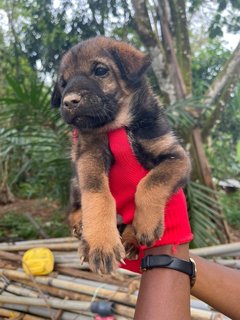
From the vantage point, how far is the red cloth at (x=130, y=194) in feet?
7.06

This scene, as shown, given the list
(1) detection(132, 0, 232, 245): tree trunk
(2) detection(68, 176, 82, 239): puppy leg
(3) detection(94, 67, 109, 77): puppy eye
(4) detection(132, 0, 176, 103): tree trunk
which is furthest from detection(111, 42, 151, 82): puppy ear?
(4) detection(132, 0, 176, 103): tree trunk

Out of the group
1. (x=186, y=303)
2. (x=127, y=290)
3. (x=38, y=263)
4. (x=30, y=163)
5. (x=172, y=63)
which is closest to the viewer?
(x=186, y=303)

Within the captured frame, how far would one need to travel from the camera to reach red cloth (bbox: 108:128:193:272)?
7.06 ft

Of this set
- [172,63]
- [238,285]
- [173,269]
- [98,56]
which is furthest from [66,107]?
[172,63]

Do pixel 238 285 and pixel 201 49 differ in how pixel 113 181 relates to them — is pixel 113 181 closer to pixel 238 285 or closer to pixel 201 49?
pixel 238 285

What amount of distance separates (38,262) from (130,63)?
258 centimetres

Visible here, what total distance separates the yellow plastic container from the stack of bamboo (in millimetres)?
62

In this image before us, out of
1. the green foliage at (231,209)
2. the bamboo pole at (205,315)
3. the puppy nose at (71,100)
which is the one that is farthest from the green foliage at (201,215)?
the puppy nose at (71,100)

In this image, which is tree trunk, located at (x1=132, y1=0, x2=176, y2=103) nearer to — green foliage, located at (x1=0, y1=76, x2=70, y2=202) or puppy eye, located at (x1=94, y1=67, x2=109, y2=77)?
green foliage, located at (x1=0, y1=76, x2=70, y2=202)

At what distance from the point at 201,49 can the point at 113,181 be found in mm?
5135

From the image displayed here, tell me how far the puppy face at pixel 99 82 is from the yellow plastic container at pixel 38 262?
2.23 metres

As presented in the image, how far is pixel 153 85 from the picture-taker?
500 centimetres

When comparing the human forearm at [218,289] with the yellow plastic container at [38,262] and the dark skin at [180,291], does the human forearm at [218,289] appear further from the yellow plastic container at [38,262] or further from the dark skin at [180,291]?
the yellow plastic container at [38,262]

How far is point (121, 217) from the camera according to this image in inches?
93.3
